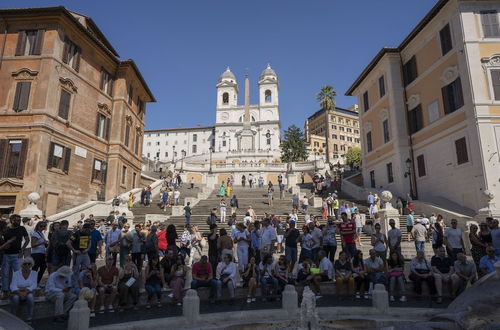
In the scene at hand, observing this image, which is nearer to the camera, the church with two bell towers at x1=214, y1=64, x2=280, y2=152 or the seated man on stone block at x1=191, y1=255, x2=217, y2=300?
the seated man on stone block at x1=191, y1=255, x2=217, y2=300

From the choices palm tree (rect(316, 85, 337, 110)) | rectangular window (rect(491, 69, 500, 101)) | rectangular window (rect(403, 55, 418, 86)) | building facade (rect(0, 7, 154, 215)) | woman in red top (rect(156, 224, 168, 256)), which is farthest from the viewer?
palm tree (rect(316, 85, 337, 110))

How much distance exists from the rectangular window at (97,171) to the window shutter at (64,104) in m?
4.17

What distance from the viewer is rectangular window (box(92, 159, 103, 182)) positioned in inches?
937

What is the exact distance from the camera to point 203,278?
8.54 meters

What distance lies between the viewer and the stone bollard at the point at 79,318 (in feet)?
19.6

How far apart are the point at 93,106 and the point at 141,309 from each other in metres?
20.2

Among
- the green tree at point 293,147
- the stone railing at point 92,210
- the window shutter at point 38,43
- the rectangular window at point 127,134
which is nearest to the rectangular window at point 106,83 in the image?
the rectangular window at point 127,134

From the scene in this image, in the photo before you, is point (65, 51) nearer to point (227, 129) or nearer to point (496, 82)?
point (496, 82)

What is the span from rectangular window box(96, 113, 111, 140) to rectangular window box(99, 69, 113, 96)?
212 centimetres

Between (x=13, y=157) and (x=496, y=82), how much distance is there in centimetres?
2709

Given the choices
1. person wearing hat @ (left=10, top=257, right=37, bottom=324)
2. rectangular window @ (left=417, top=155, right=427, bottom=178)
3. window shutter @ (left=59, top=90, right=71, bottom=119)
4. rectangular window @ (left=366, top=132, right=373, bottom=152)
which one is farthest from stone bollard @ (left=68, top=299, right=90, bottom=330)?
rectangular window @ (left=366, top=132, right=373, bottom=152)

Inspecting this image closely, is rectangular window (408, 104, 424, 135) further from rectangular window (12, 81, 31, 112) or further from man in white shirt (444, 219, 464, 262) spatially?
rectangular window (12, 81, 31, 112)

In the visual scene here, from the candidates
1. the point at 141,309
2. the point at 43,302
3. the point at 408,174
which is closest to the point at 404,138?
the point at 408,174

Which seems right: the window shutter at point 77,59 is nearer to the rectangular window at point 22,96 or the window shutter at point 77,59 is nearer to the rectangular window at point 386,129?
the rectangular window at point 22,96
